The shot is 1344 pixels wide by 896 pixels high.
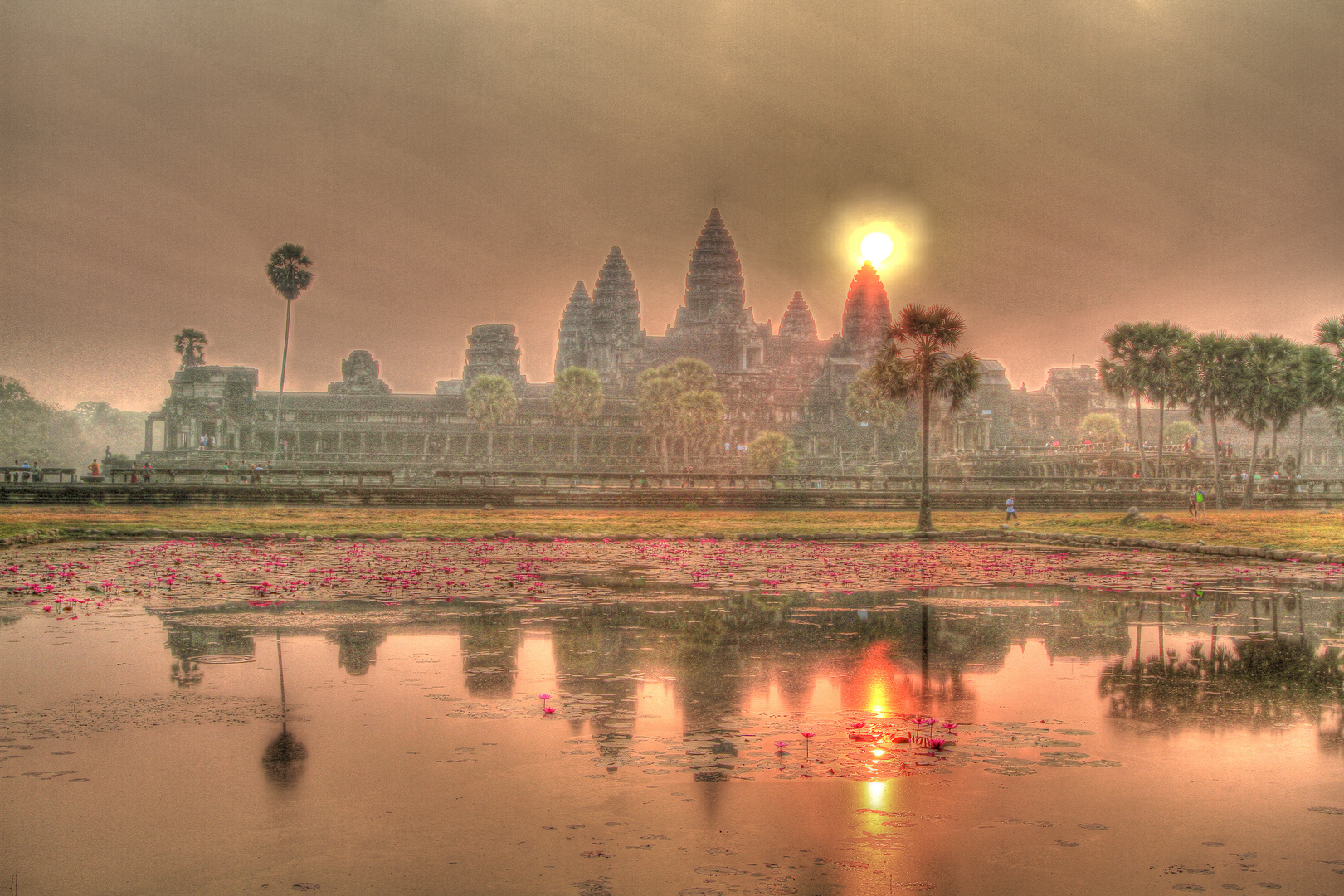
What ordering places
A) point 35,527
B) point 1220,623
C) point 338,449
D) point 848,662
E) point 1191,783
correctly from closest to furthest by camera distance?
point 1191,783
point 848,662
point 1220,623
point 35,527
point 338,449

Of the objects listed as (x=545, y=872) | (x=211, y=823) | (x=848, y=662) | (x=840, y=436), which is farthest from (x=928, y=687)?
(x=840, y=436)

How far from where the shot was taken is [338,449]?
106688 millimetres

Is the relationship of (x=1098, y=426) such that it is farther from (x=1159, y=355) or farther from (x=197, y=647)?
(x=197, y=647)

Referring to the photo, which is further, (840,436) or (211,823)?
(840,436)

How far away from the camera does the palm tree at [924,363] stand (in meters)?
34.5

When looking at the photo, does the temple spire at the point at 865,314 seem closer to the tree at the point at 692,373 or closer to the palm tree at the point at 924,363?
the tree at the point at 692,373

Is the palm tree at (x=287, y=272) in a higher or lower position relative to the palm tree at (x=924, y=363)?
higher

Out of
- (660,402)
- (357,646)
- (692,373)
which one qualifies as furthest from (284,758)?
(692,373)

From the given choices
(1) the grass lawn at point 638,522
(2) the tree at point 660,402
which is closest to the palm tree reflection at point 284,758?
(1) the grass lawn at point 638,522

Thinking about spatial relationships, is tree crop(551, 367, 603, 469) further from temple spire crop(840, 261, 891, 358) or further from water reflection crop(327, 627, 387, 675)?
water reflection crop(327, 627, 387, 675)

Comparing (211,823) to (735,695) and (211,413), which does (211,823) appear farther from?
(211,413)

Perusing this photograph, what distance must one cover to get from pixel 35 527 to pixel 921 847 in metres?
29.2

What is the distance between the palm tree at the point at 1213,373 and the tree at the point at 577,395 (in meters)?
55.2

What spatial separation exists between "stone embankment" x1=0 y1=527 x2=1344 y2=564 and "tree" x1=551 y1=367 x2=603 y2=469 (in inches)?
2664
